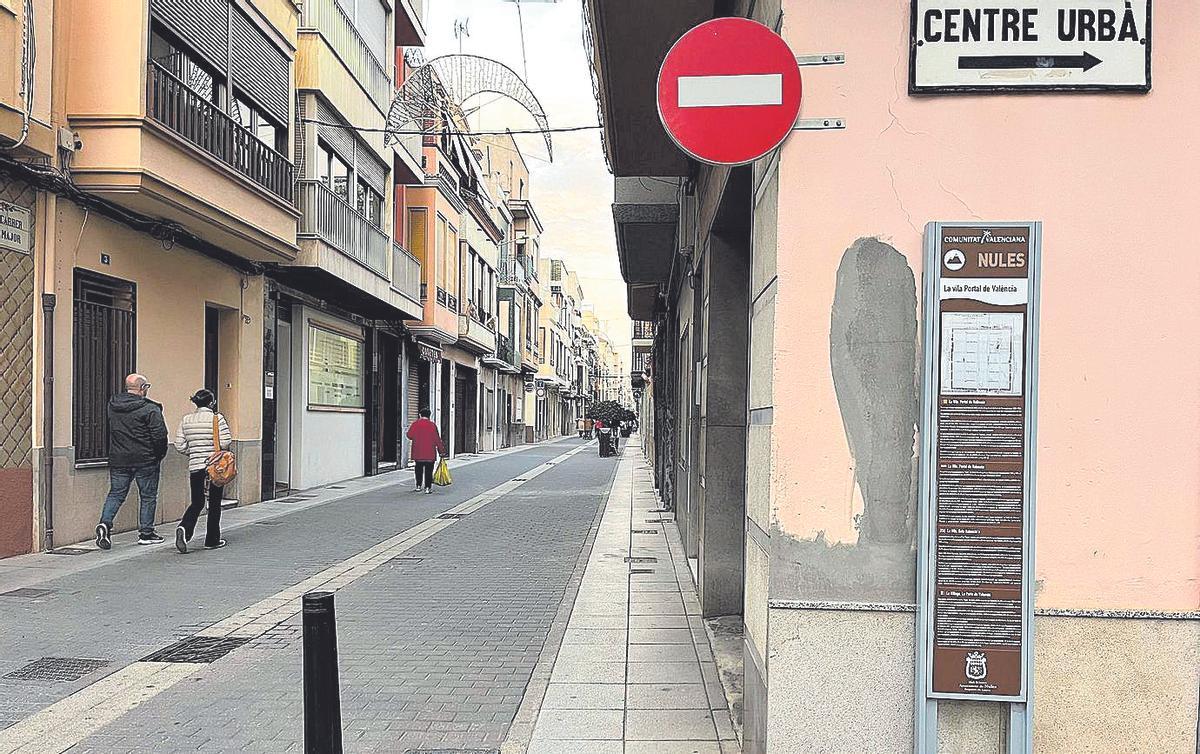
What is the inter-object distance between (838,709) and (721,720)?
1441 millimetres

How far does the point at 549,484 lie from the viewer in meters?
22.7

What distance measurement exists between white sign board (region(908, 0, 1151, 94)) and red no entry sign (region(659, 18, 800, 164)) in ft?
1.60

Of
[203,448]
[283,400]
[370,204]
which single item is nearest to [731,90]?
[203,448]

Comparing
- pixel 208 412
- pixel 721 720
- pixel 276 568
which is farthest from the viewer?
pixel 208 412

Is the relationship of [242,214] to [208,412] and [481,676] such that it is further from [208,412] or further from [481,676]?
[481,676]

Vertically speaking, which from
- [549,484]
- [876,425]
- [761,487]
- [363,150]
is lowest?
[549,484]

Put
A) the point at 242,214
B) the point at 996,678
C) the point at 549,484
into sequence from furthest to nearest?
the point at 549,484 < the point at 242,214 < the point at 996,678

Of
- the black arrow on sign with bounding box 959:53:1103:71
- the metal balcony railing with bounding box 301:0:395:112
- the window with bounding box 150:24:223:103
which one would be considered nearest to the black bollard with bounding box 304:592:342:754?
the black arrow on sign with bounding box 959:53:1103:71

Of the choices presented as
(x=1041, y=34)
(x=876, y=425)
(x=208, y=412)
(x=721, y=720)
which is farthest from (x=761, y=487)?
(x=208, y=412)

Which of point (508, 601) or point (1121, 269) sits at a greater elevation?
point (1121, 269)

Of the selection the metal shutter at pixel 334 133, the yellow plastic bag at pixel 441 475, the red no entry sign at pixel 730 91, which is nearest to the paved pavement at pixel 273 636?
the red no entry sign at pixel 730 91

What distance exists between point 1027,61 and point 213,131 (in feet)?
37.5

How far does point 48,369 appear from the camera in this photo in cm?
1065

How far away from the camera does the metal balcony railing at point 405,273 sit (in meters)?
22.9
